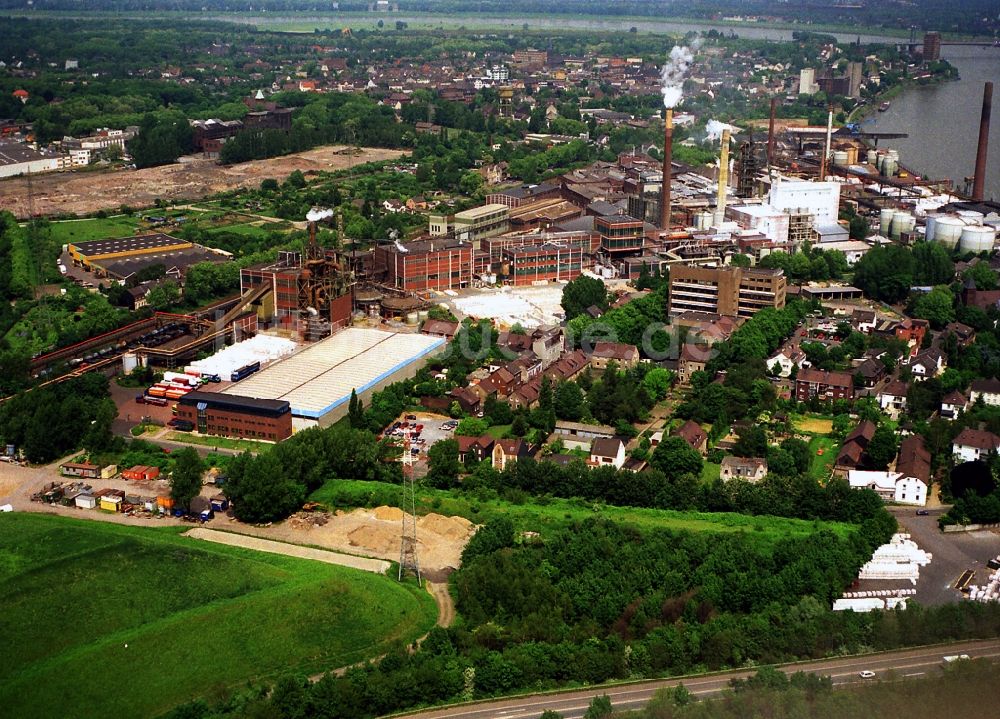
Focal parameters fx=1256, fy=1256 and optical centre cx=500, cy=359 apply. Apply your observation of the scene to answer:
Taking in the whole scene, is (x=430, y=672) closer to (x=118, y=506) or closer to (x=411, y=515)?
(x=411, y=515)

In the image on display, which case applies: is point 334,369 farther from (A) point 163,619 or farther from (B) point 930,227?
(B) point 930,227

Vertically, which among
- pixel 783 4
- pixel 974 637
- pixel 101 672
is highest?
pixel 783 4

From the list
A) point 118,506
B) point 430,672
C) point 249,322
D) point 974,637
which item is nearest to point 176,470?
point 118,506

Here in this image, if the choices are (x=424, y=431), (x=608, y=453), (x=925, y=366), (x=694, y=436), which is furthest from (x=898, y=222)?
(x=424, y=431)

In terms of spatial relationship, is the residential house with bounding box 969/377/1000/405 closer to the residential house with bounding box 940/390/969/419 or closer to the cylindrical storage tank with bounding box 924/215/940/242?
the residential house with bounding box 940/390/969/419

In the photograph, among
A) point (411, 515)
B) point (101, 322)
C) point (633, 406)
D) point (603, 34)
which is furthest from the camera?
point (603, 34)

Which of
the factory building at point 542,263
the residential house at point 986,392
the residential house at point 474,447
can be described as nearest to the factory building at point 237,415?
the residential house at point 474,447

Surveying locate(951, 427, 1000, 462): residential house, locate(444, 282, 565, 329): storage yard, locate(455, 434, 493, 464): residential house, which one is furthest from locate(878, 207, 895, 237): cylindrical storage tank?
locate(455, 434, 493, 464): residential house
